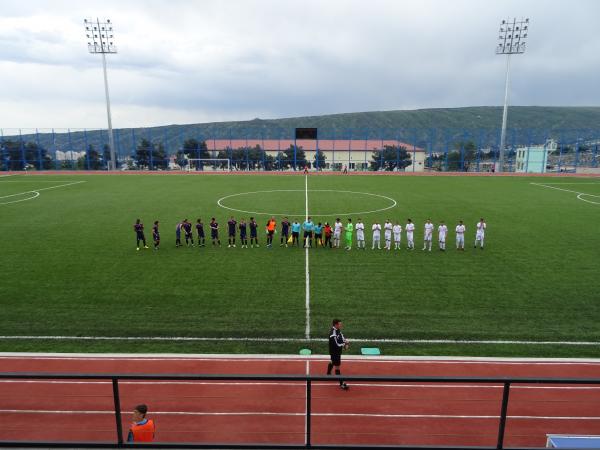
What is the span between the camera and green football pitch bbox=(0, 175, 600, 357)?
11.0m

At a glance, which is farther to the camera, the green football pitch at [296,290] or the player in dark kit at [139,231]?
the player in dark kit at [139,231]

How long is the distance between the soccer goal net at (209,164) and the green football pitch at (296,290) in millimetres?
46744

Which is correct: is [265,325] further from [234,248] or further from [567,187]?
[567,187]

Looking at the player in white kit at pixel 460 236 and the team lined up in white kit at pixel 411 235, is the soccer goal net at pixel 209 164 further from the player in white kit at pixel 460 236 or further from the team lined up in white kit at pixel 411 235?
the player in white kit at pixel 460 236

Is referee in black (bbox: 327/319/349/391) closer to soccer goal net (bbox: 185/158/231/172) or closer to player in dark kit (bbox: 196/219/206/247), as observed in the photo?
player in dark kit (bbox: 196/219/206/247)

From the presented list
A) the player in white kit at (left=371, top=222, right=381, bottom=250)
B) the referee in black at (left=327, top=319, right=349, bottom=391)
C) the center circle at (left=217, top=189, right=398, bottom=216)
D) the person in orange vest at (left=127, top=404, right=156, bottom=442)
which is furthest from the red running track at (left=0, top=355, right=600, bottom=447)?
the center circle at (left=217, top=189, right=398, bottom=216)

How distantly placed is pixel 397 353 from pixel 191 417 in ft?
16.8

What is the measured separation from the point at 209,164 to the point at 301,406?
230 feet

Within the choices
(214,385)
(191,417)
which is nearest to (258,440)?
(191,417)

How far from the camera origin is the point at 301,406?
8234 mm

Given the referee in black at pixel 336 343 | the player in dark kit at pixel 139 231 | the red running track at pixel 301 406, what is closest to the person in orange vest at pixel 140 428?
the red running track at pixel 301 406

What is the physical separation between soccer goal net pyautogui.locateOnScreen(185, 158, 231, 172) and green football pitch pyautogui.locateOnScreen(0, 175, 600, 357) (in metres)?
46.7

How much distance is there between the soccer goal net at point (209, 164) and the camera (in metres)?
74.0

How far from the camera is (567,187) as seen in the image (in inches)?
1790
